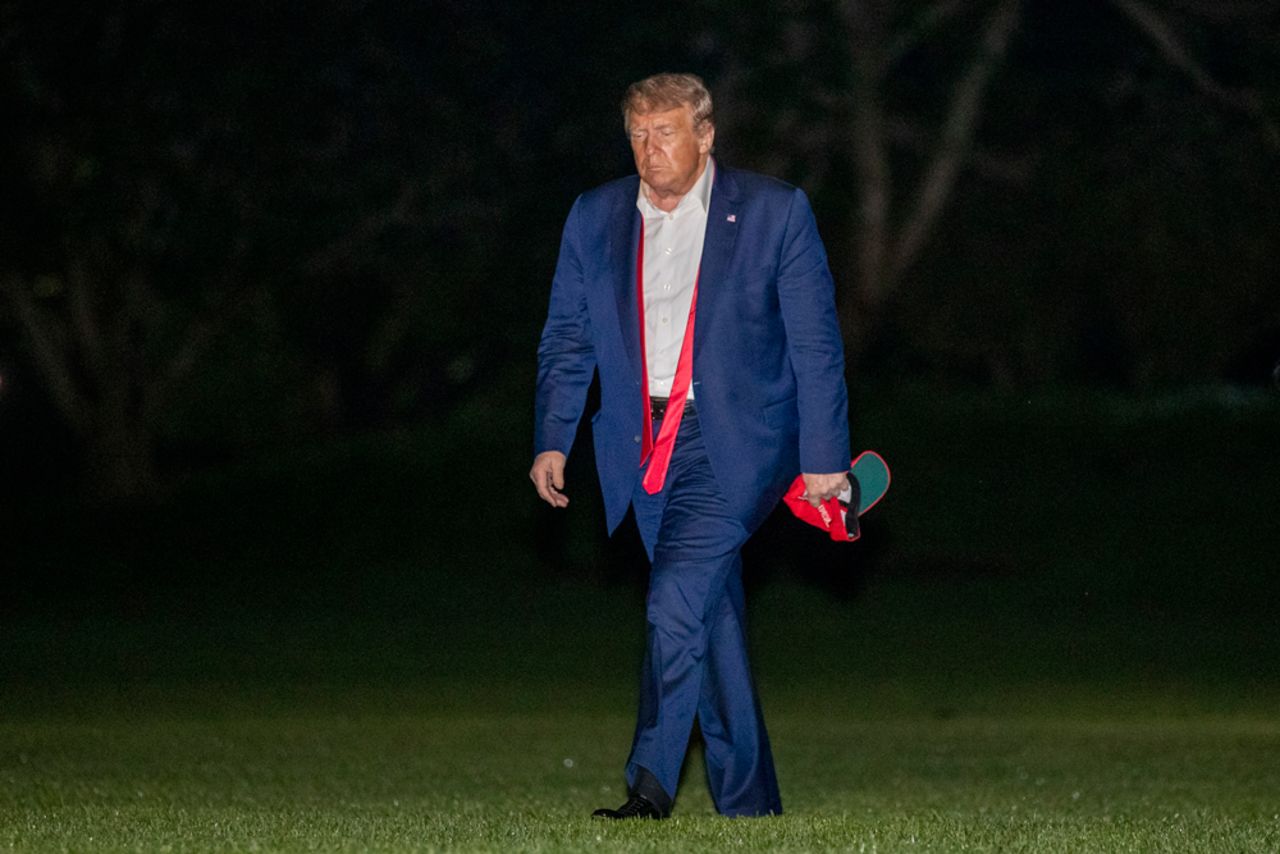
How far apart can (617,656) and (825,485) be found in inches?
404

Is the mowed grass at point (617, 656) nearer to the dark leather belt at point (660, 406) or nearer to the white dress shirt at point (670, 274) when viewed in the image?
the dark leather belt at point (660, 406)

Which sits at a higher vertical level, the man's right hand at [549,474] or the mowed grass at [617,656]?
the man's right hand at [549,474]

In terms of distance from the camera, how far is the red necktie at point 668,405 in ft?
21.3

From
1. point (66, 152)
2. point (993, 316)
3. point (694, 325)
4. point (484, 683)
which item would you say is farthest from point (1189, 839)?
point (993, 316)

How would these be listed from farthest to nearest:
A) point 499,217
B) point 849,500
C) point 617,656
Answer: point 499,217
point 617,656
point 849,500

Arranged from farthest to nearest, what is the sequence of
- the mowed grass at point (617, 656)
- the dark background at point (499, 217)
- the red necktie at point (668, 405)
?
the dark background at point (499, 217) → the mowed grass at point (617, 656) → the red necktie at point (668, 405)

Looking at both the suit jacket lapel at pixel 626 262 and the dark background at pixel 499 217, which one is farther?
the dark background at pixel 499 217

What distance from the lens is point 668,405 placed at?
21.6ft

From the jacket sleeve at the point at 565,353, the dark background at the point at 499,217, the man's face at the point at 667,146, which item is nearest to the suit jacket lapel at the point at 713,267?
the man's face at the point at 667,146

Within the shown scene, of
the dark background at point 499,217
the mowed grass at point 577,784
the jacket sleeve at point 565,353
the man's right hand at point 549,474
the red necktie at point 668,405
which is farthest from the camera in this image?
the dark background at point 499,217

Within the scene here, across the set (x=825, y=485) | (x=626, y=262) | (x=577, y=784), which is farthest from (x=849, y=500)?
(x=577, y=784)

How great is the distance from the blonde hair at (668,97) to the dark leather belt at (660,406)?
Answer: 0.77m

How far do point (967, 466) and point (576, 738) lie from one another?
481 inches

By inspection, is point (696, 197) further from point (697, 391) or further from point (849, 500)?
point (849, 500)
